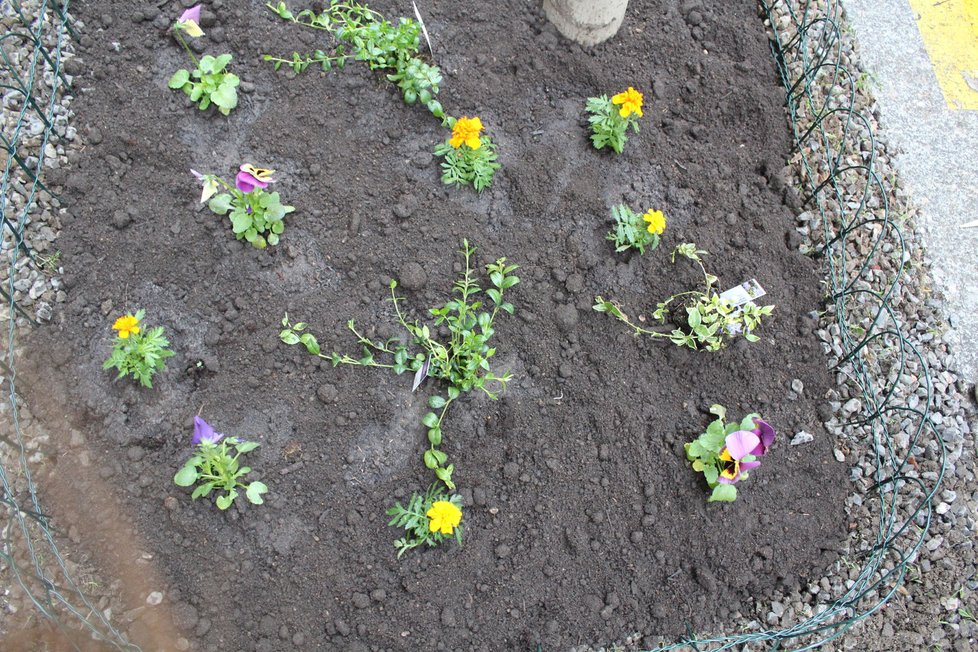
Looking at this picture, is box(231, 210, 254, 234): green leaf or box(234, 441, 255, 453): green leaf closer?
box(234, 441, 255, 453): green leaf

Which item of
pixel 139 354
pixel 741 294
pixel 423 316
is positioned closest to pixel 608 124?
pixel 741 294

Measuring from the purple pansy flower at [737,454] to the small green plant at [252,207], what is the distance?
2034 mm

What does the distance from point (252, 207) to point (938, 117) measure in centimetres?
357

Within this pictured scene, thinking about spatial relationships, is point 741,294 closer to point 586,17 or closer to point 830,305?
point 830,305

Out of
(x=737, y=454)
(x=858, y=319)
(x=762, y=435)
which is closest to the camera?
(x=737, y=454)

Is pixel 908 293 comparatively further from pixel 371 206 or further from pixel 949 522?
pixel 371 206

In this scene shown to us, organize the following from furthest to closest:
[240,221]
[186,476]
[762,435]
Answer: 1. [240,221]
2. [762,435]
3. [186,476]

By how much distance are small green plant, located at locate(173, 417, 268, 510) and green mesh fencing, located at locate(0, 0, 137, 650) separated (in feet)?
1.63

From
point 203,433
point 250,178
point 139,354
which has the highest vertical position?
point 250,178

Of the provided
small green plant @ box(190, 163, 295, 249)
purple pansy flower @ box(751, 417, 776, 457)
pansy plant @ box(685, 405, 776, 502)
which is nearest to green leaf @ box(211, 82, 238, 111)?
small green plant @ box(190, 163, 295, 249)

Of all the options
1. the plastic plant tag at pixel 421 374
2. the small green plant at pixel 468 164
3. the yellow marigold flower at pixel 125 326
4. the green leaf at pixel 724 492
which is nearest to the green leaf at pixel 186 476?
the yellow marigold flower at pixel 125 326

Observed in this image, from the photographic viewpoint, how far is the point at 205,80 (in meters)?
3.26

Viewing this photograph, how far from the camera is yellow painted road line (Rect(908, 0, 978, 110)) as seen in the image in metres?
3.97

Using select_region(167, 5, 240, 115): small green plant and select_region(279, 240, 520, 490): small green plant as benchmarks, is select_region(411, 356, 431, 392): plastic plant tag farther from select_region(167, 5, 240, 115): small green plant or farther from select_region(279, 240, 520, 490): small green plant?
select_region(167, 5, 240, 115): small green plant
